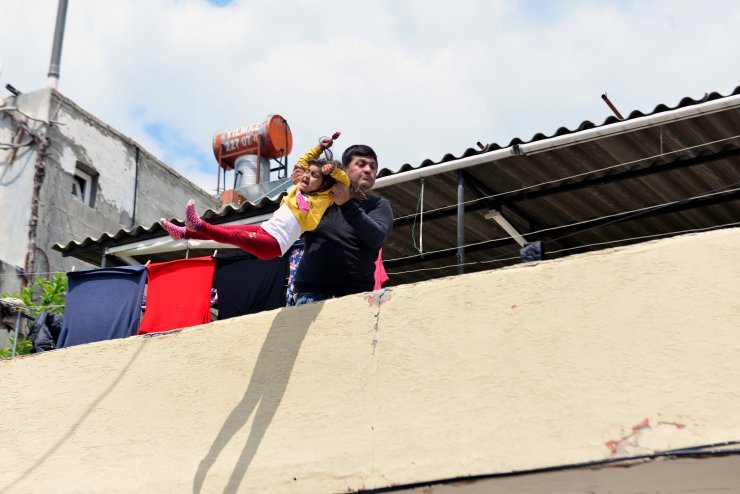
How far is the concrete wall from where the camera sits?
13859 mm

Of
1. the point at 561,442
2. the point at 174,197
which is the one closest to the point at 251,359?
the point at 561,442

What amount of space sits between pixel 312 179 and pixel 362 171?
1.32 feet

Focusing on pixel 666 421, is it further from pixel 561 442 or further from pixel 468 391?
pixel 468 391

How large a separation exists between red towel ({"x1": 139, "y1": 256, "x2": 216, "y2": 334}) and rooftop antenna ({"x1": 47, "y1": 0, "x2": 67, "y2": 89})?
25.4ft

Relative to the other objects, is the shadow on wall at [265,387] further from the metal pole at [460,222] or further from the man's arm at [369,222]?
the metal pole at [460,222]

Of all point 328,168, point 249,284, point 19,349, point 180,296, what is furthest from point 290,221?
point 19,349

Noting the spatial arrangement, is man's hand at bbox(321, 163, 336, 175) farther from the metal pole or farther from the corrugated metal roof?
the corrugated metal roof

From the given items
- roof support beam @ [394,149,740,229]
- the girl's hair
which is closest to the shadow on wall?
the girl's hair

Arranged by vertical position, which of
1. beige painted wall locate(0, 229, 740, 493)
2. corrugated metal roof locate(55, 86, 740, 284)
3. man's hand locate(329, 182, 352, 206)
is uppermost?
corrugated metal roof locate(55, 86, 740, 284)

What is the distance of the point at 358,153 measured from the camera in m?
5.72

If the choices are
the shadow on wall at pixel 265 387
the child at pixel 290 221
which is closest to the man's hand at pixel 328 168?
the child at pixel 290 221

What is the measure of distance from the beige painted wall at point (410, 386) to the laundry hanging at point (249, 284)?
153 cm

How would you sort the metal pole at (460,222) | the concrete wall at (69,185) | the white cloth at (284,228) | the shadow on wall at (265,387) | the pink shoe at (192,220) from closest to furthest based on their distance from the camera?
1. the pink shoe at (192,220)
2. the white cloth at (284,228)
3. the shadow on wall at (265,387)
4. the metal pole at (460,222)
5. the concrete wall at (69,185)

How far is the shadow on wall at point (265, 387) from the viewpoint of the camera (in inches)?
220
